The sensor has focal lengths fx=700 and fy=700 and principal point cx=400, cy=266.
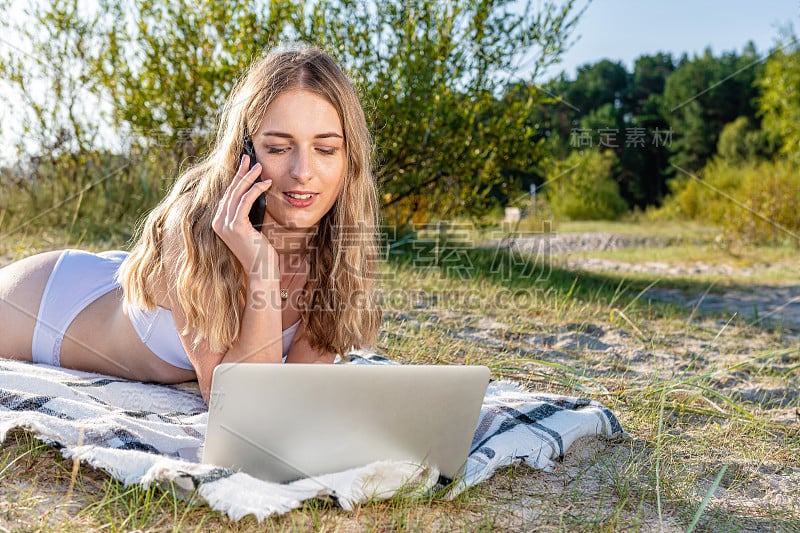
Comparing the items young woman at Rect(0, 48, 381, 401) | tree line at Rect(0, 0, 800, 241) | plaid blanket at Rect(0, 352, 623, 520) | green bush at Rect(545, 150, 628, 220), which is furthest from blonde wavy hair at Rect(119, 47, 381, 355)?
green bush at Rect(545, 150, 628, 220)

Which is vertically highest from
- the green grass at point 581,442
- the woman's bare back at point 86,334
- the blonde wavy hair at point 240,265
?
the blonde wavy hair at point 240,265

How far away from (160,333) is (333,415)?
1.10 m

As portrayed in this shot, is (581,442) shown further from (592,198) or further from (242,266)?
(592,198)

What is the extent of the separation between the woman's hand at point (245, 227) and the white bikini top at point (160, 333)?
46 centimetres

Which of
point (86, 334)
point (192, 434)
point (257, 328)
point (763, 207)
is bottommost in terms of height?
point (192, 434)

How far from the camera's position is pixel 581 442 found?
209 cm

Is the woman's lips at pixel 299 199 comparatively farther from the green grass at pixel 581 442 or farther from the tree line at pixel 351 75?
the tree line at pixel 351 75

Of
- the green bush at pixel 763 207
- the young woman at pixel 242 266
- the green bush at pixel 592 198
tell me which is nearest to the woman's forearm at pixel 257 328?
the young woman at pixel 242 266

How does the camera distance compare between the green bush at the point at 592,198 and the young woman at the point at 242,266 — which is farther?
the green bush at the point at 592,198

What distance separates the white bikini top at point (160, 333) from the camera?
230 centimetres

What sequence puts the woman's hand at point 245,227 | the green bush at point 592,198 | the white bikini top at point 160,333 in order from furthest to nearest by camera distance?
the green bush at point 592,198
the white bikini top at point 160,333
the woman's hand at point 245,227

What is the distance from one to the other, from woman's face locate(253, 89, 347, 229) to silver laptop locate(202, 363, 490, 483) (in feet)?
2.73

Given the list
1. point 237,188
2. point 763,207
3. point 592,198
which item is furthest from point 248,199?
point 592,198

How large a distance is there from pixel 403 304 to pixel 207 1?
3.30 m
